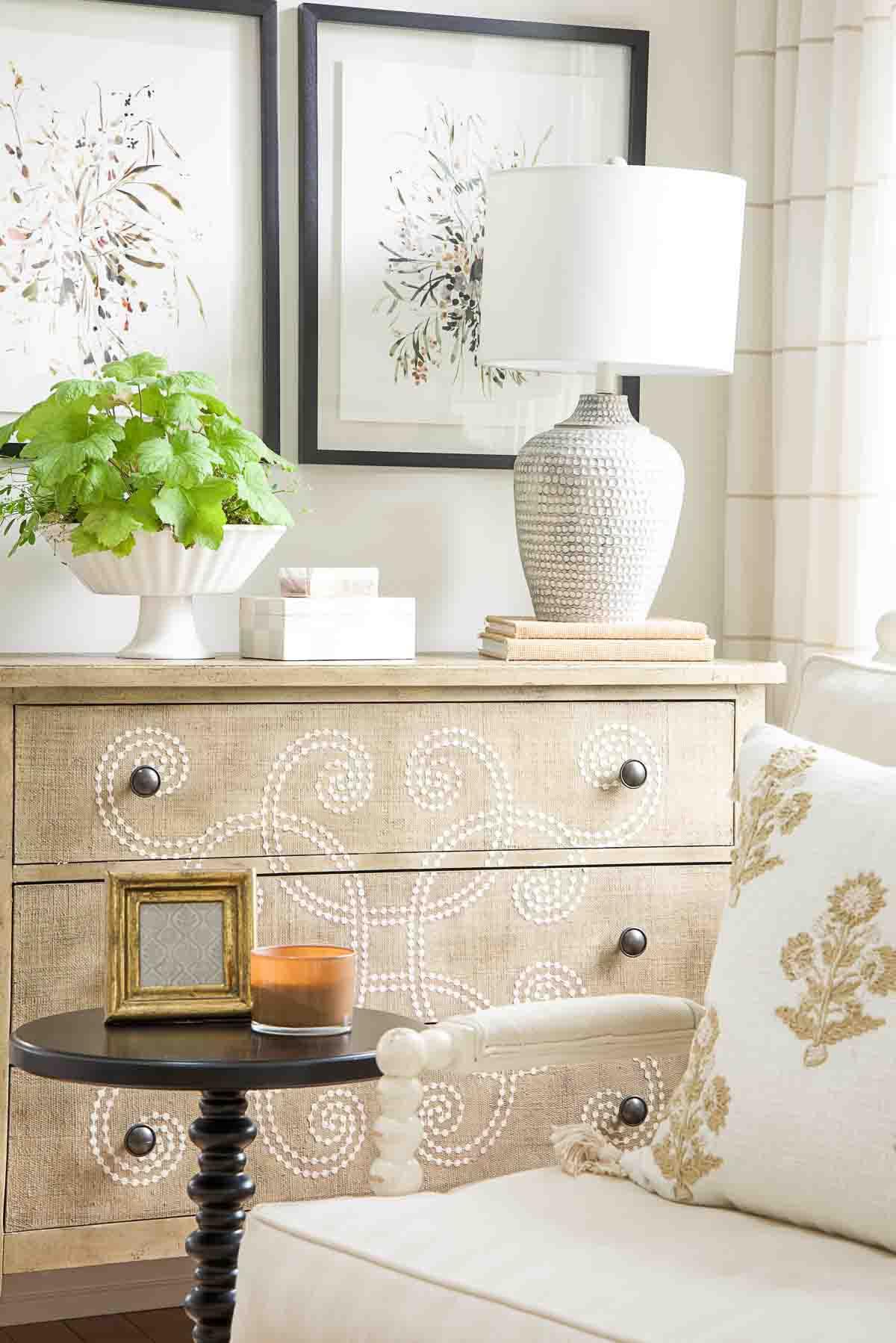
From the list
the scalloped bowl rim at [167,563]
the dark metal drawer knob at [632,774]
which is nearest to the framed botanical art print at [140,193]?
the scalloped bowl rim at [167,563]

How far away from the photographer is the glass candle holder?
5.16ft

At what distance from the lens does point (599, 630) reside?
7.28ft

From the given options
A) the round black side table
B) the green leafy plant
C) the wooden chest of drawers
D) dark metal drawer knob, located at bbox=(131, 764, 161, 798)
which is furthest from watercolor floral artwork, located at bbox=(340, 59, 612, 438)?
the round black side table

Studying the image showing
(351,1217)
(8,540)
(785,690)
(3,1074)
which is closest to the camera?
(351,1217)

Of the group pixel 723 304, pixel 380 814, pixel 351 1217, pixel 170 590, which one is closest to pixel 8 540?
pixel 170 590

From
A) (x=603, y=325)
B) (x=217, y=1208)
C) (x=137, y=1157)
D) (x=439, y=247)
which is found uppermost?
(x=439, y=247)

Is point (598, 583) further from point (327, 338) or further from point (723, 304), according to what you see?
point (327, 338)

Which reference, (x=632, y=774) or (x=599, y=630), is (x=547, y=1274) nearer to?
(x=632, y=774)

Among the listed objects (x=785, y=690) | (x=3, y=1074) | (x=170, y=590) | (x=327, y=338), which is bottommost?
(x=3, y=1074)

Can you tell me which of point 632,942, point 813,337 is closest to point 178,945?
point 632,942

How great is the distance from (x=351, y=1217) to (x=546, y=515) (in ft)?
3.59

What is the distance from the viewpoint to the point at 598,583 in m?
2.26

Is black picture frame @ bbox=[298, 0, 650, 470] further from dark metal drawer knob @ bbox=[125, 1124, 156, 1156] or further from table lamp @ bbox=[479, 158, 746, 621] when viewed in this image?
dark metal drawer knob @ bbox=[125, 1124, 156, 1156]

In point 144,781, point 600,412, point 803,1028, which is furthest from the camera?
point 600,412
